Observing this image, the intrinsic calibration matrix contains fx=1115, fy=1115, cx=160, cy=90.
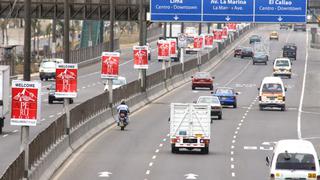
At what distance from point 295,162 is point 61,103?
45.2 m

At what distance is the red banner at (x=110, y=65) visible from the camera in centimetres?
6203

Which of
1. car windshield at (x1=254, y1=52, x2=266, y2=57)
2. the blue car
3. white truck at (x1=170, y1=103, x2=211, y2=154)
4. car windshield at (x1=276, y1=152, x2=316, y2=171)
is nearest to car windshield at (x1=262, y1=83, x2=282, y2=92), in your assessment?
the blue car

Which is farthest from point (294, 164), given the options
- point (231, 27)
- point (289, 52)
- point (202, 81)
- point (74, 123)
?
point (231, 27)

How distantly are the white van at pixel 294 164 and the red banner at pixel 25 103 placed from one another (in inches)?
277

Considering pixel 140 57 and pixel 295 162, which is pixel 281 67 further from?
pixel 295 162

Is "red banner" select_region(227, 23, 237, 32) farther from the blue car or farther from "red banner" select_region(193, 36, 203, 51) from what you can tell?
the blue car

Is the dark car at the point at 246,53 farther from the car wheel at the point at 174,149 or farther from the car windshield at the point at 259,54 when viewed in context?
the car wheel at the point at 174,149

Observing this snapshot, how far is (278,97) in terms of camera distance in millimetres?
71688

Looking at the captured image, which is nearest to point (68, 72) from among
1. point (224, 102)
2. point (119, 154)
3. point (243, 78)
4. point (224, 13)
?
point (119, 154)

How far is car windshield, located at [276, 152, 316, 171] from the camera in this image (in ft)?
102

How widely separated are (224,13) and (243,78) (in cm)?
2674

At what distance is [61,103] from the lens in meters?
75.2

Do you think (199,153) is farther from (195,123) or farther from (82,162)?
(82,162)

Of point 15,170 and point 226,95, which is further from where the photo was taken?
point 226,95
